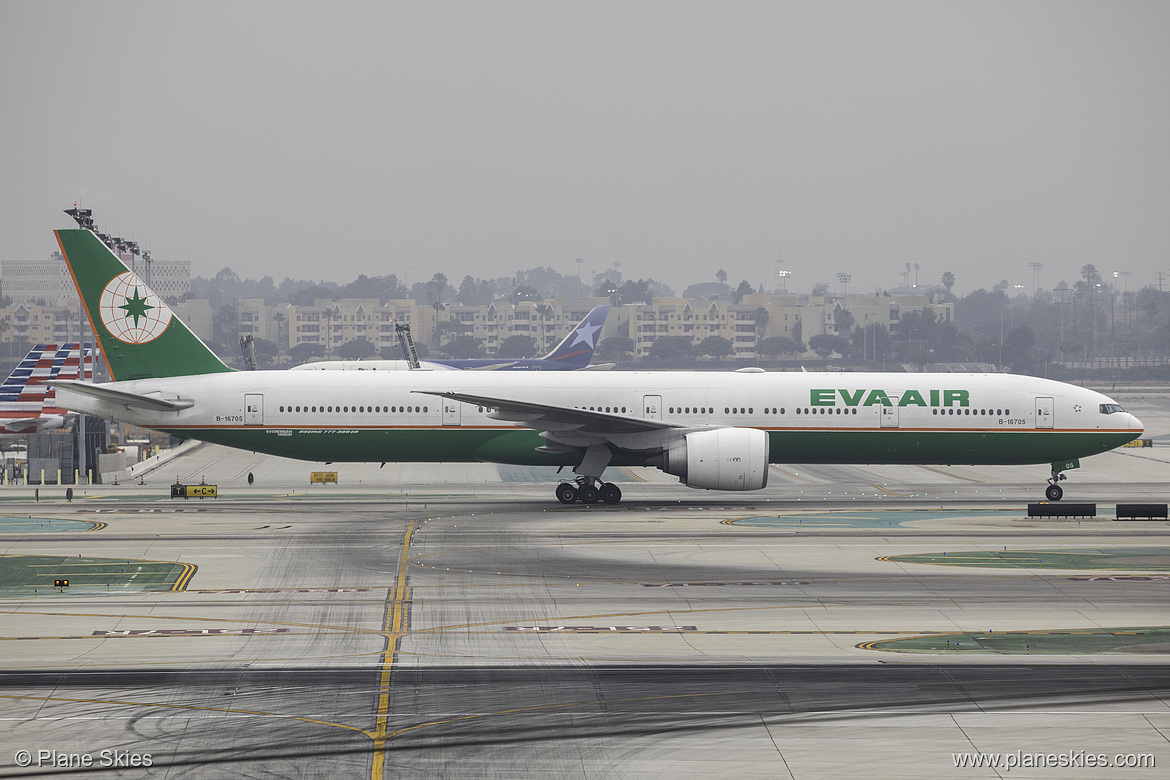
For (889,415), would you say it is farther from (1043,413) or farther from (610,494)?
(610,494)

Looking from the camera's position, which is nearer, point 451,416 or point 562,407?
point 562,407

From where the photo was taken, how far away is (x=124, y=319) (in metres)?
41.2

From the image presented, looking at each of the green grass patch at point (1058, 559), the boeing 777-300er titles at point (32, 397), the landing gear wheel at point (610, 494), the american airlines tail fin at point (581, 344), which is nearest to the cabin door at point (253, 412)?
the landing gear wheel at point (610, 494)

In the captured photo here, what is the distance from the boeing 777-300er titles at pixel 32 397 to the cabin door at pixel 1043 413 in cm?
4523

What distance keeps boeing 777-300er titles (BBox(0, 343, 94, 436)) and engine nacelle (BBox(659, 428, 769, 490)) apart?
3497 centimetres

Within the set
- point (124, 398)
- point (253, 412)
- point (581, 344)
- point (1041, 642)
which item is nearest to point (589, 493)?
point (253, 412)

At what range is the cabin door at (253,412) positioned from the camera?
40.4 m

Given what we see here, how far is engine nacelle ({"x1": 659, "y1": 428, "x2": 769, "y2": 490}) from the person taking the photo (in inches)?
1494

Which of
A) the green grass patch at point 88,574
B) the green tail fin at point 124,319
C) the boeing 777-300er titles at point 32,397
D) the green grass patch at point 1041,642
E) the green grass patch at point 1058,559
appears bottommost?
the green grass patch at point 1058,559

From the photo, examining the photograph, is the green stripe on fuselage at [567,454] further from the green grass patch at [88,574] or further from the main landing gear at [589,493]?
the green grass patch at [88,574]

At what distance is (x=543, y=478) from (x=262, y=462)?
60.8ft

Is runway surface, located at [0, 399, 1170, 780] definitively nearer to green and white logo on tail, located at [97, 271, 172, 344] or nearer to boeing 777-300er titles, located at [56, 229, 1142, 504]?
boeing 777-300er titles, located at [56, 229, 1142, 504]

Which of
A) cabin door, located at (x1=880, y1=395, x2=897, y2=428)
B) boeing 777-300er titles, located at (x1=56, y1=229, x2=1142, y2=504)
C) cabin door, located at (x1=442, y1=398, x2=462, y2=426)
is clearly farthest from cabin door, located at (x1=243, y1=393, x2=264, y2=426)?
cabin door, located at (x1=880, y1=395, x2=897, y2=428)

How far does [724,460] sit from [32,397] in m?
39.0
